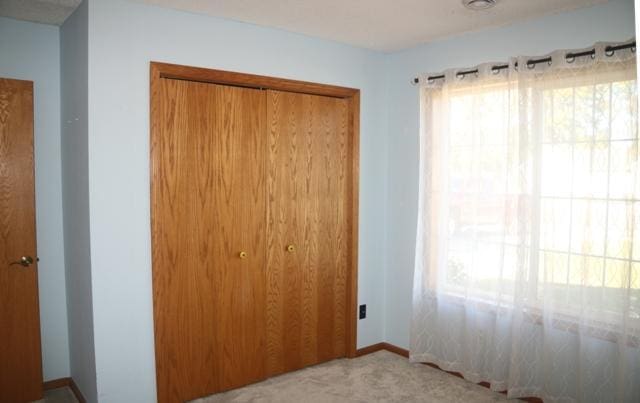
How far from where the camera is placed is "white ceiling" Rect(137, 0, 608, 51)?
2.62 metres

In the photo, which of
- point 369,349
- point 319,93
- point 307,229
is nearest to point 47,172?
point 307,229

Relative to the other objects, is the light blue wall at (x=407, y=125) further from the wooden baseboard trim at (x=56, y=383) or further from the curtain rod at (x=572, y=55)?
the wooden baseboard trim at (x=56, y=383)

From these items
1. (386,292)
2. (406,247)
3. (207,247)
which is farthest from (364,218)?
(207,247)

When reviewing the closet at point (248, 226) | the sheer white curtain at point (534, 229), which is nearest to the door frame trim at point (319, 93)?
the closet at point (248, 226)

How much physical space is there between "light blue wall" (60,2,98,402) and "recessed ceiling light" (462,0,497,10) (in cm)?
207

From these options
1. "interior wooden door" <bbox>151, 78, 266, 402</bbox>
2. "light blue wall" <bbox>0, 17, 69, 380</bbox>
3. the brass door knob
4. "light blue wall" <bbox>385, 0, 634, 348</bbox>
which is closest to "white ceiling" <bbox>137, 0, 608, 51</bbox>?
"light blue wall" <bbox>385, 0, 634, 348</bbox>

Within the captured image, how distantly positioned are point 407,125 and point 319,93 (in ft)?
2.44

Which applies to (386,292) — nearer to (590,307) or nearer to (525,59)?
(590,307)

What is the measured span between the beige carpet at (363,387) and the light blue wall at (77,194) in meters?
0.79

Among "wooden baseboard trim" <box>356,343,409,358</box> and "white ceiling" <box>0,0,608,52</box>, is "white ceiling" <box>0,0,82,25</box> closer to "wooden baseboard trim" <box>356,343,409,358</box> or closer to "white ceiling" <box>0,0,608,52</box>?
"white ceiling" <box>0,0,608,52</box>

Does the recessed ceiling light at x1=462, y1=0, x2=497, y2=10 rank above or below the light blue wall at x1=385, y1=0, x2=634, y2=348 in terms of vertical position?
above

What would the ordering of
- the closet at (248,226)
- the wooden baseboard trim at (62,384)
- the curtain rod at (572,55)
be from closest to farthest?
1. the curtain rod at (572,55)
2. the closet at (248,226)
3. the wooden baseboard trim at (62,384)

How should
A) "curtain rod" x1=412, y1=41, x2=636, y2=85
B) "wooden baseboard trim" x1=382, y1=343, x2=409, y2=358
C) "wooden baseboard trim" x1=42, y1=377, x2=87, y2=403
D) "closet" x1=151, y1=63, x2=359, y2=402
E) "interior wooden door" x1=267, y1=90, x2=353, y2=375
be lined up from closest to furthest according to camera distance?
"curtain rod" x1=412, y1=41, x2=636, y2=85 → "closet" x1=151, y1=63, x2=359, y2=402 → "wooden baseboard trim" x1=42, y1=377, x2=87, y2=403 → "interior wooden door" x1=267, y1=90, x2=353, y2=375 → "wooden baseboard trim" x1=382, y1=343, x2=409, y2=358

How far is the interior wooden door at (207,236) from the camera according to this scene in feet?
9.20
